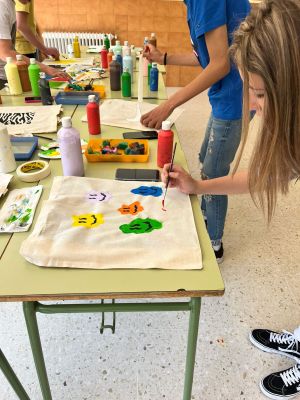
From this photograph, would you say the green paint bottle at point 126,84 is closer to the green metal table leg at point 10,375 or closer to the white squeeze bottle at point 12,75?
the white squeeze bottle at point 12,75

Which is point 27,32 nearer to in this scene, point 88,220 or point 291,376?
point 88,220

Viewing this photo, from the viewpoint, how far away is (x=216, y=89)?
4.32ft

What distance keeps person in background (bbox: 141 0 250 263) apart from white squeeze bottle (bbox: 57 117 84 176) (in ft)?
1.46

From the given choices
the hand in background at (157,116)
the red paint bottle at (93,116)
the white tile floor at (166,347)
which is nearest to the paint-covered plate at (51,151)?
the red paint bottle at (93,116)

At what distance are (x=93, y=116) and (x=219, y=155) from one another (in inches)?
22.3

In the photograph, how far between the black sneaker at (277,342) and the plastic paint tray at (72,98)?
131cm

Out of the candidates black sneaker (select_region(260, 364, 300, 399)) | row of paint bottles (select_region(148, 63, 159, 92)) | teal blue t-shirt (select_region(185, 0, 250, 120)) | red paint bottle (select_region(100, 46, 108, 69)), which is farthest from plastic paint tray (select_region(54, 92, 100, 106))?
black sneaker (select_region(260, 364, 300, 399))

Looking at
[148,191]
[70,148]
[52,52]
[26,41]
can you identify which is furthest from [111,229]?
[26,41]

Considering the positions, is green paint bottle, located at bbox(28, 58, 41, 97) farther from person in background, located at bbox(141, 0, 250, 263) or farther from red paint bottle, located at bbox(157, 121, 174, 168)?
red paint bottle, located at bbox(157, 121, 174, 168)

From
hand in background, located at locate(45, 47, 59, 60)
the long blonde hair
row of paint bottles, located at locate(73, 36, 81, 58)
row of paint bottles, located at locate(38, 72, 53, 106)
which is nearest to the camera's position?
the long blonde hair

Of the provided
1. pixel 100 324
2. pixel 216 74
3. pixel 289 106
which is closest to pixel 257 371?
pixel 100 324

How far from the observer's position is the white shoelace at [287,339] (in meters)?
1.24

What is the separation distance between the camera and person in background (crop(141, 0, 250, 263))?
3.59ft

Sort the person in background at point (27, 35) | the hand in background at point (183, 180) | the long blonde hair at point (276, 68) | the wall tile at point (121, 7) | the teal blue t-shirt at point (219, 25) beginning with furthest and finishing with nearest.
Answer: the wall tile at point (121, 7) → the person in background at point (27, 35) → the teal blue t-shirt at point (219, 25) → the hand in background at point (183, 180) → the long blonde hair at point (276, 68)
